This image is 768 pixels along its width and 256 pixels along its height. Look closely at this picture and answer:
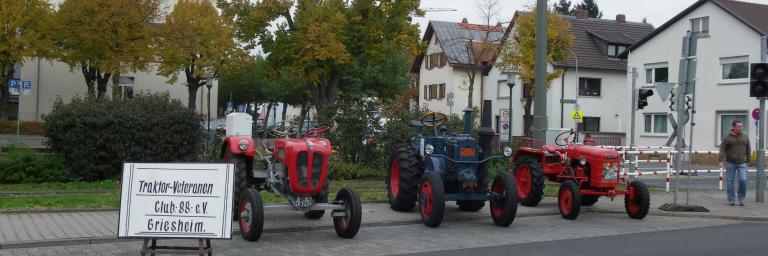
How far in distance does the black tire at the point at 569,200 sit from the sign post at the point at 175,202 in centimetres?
647

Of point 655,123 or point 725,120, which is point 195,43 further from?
point 725,120

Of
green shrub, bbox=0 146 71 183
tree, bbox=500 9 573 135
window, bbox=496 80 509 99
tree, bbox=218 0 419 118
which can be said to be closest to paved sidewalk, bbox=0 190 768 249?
green shrub, bbox=0 146 71 183

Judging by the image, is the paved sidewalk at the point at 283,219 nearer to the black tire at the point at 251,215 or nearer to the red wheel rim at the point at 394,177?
the red wheel rim at the point at 394,177

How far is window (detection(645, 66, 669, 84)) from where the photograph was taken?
39656 millimetres

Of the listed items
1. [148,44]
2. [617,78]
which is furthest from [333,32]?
[617,78]

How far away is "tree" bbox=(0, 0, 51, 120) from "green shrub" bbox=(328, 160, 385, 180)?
1981 centimetres

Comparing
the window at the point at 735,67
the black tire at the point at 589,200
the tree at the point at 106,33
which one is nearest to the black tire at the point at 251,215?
the black tire at the point at 589,200

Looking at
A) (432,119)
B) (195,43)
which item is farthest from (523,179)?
(195,43)

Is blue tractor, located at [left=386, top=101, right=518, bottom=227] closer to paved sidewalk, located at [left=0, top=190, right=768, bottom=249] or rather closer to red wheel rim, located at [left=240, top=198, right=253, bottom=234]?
paved sidewalk, located at [left=0, top=190, right=768, bottom=249]

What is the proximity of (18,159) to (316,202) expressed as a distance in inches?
383

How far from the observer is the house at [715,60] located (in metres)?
34.9

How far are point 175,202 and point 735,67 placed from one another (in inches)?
1302

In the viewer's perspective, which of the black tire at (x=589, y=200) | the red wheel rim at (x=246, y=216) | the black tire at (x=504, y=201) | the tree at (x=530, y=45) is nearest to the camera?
the red wheel rim at (x=246, y=216)

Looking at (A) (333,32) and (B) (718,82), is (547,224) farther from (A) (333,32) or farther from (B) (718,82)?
(B) (718,82)
